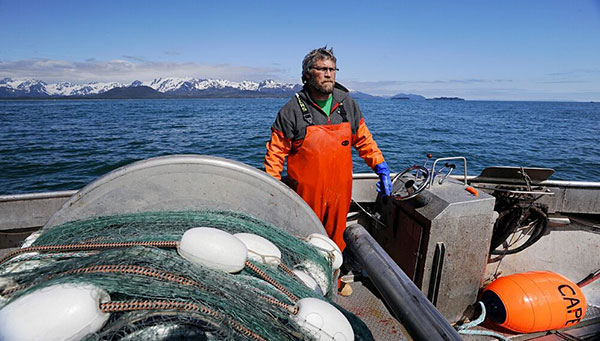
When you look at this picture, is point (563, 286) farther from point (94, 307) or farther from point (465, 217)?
point (94, 307)

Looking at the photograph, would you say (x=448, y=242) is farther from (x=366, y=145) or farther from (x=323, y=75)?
(x=323, y=75)

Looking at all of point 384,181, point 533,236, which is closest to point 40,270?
point 384,181

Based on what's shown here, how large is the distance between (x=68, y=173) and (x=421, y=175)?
1170cm

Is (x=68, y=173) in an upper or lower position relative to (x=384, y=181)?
lower

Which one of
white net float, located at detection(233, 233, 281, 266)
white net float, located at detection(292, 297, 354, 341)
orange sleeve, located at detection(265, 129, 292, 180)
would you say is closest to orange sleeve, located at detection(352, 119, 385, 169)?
orange sleeve, located at detection(265, 129, 292, 180)

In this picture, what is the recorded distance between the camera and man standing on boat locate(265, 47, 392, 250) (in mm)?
2920

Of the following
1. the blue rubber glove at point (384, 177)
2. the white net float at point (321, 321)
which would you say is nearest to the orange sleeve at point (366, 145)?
the blue rubber glove at point (384, 177)

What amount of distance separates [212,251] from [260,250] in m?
0.32

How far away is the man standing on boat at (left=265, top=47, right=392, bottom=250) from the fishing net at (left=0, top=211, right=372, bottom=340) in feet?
4.77

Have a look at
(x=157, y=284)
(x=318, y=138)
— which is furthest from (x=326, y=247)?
(x=318, y=138)

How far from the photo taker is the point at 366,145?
3.24 m

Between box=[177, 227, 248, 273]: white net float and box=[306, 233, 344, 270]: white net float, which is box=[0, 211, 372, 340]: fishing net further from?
box=[306, 233, 344, 270]: white net float

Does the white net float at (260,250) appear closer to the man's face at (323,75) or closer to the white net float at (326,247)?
the white net float at (326,247)

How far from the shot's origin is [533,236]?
3.83 metres
